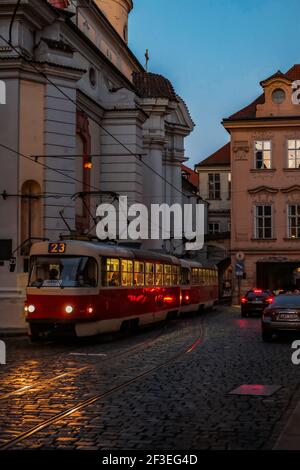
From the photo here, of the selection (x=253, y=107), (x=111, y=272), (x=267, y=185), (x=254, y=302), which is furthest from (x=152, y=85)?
→ (x=111, y=272)

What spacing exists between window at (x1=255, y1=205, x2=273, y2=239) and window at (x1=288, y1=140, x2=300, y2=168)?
10.9ft

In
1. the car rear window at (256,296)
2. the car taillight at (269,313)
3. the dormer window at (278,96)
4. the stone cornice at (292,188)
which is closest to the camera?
the car taillight at (269,313)

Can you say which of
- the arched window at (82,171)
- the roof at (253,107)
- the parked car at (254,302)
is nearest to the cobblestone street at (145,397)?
the arched window at (82,171)

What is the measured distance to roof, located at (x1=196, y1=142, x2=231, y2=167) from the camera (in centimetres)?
7894

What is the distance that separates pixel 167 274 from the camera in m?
33.6

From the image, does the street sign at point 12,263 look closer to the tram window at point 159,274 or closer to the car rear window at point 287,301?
the tram window at point 159,274

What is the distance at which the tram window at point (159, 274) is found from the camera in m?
31.1

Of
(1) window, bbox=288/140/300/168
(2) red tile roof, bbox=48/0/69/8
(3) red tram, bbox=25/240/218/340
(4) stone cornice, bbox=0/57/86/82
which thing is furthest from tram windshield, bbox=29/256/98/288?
(1) window, bbox=288/140/300/168

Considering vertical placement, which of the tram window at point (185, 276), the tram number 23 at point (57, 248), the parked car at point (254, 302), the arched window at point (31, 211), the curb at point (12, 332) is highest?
the arched window at point (31, 211)

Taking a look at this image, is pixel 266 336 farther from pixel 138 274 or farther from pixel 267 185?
pixel 267 185

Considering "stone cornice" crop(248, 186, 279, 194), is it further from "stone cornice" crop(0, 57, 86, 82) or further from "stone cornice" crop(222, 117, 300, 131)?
"stone cornice" crop(0, 57, 86, 82)

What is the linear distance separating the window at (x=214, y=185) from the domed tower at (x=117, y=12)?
26783mm

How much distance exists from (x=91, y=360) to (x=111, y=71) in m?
30.9
